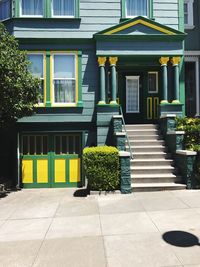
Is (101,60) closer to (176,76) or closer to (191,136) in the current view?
(176,76)

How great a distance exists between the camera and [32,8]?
12641mm

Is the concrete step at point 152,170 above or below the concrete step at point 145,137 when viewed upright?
below

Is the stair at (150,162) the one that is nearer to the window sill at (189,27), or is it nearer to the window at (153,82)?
the window at (153,82)

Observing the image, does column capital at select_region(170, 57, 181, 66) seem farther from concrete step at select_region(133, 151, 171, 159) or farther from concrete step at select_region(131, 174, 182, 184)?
concrete step at select_region(131, 174, 182, 184)

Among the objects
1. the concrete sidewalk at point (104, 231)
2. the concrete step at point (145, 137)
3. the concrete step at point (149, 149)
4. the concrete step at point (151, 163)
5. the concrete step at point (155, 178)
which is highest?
the concrete step at point (145, 137)

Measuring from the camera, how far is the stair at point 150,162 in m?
9.57

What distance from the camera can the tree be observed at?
31.7 feet

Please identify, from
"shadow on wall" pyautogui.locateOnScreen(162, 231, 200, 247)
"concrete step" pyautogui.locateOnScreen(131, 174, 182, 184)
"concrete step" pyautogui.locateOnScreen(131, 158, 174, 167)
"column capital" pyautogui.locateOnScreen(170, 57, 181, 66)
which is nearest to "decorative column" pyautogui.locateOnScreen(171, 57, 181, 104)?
"column capital" pyautogui.locateOnScreen(170, 57, 181, 66)

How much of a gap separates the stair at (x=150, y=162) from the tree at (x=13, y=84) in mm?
4016

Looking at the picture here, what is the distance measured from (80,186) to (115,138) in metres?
2.67

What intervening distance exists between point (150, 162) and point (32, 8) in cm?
808

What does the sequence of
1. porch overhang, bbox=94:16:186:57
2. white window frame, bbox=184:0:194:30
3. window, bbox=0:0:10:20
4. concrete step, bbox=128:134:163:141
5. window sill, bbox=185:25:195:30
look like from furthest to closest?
white window frame, bbox=184:0:194:30 < window sill, bbox=185:25:195:30 < window, bbox=0:0:10:20 < porch overhang, bbox=94:16:186:57 < concrete step, bbox=128:134:163:141

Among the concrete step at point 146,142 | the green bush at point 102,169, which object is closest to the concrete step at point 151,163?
the concrete step at point 146,142

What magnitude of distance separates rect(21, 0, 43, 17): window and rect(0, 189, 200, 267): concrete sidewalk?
7932 mm
